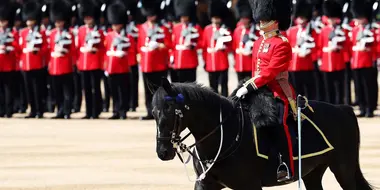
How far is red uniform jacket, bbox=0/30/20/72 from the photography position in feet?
57.8

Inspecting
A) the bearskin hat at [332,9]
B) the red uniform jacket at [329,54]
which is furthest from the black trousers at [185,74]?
the bearskin hat at [332,9]

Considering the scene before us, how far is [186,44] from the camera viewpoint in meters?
16.4

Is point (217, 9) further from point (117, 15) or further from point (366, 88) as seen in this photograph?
point (366, 88)

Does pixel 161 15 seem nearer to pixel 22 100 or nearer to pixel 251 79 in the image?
pixel 22 100

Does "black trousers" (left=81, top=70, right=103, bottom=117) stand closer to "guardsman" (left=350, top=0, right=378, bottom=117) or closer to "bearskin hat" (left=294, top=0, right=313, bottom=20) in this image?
"bearskin hat" (left=294, top=0, right=313, bottom=20)

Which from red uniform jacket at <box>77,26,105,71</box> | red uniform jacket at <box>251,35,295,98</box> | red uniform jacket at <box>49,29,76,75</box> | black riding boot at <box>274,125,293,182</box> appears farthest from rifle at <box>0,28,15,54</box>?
black riding boot at <box>274,125,293,182</box>

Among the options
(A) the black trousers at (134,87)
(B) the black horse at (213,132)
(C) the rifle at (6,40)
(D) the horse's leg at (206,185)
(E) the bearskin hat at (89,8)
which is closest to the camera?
(B) the black horse at (213,132)

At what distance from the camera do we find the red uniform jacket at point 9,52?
17.6 m

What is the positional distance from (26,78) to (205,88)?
35.3 feet

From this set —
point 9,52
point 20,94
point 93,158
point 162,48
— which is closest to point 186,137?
point 93,158

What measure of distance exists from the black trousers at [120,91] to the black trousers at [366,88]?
3177 mm

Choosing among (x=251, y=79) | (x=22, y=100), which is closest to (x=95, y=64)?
(x=22, y=100)

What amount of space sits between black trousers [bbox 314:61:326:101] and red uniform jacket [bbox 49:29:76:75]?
3548mm

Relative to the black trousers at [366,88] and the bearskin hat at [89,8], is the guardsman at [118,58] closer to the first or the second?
the bearskin hat at [89,8]
